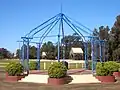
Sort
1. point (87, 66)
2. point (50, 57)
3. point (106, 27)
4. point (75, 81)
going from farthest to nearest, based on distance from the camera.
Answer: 1. point (50, 57)
2. point (106, 27)
3. point (87, 66)
4. point (75, 81)

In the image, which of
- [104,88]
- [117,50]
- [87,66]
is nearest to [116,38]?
[117,50]

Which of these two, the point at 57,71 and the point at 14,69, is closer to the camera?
the point at 57,71

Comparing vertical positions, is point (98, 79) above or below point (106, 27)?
below

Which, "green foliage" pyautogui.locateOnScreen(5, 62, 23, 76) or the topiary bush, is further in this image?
"green foliage" pyautogui.locateOnScreen(5, 62, 23, 76)

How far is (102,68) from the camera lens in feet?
67.3

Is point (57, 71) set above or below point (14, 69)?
below

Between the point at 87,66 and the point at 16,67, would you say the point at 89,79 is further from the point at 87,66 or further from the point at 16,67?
the point at 87,66

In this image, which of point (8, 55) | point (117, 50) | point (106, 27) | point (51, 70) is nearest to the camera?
point (51, 70)

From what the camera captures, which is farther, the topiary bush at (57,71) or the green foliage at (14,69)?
the green foliage at (14,69)

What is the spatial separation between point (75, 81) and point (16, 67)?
183 inches

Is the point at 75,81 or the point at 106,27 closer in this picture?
the point at 75,81

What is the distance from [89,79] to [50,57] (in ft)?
209

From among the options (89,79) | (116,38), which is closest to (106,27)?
(116,38)

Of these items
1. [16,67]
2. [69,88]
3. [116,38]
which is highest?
[116,38]
